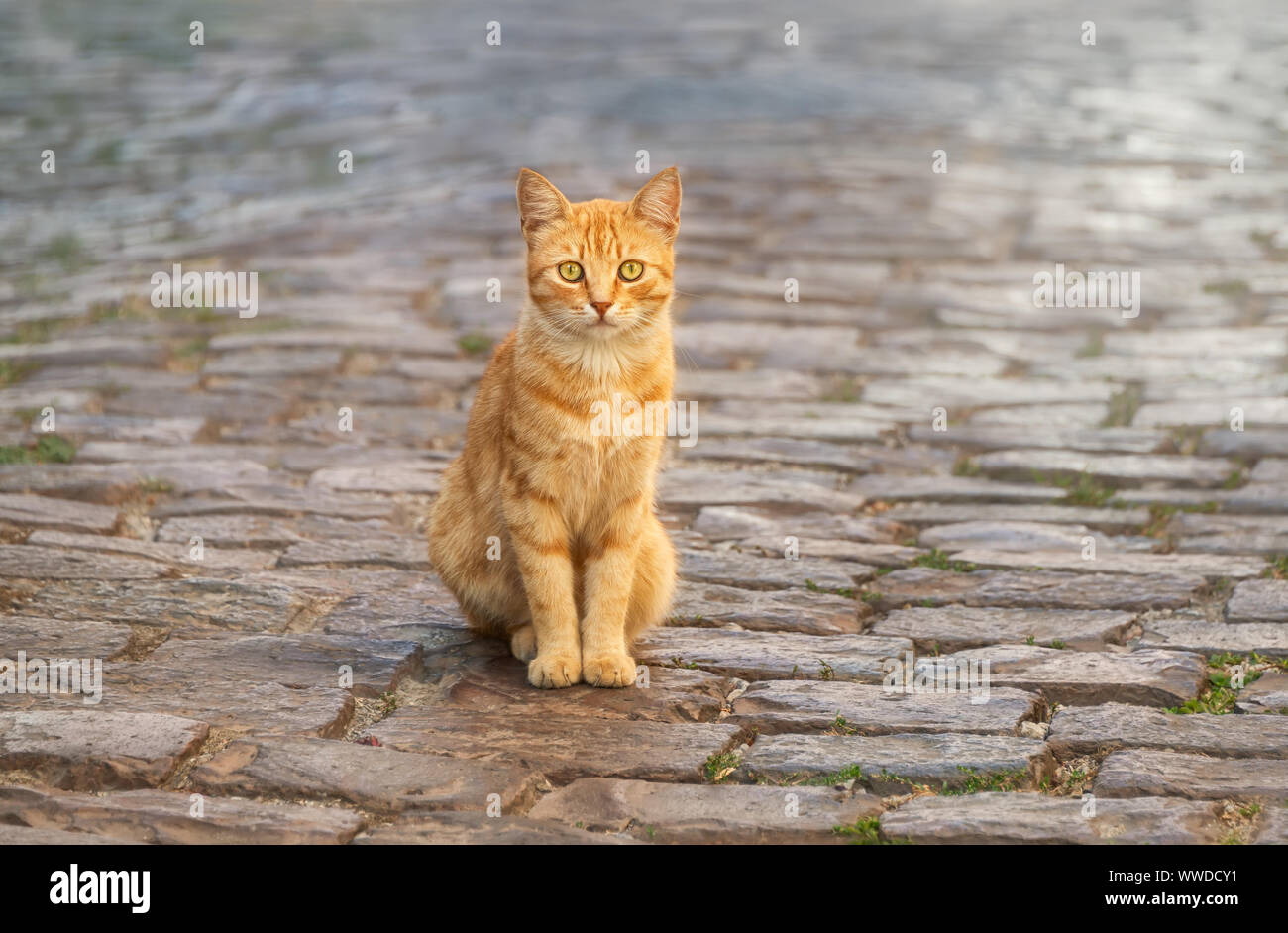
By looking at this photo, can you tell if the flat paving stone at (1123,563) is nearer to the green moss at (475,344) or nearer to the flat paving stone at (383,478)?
the flat paving stone at (383,478)

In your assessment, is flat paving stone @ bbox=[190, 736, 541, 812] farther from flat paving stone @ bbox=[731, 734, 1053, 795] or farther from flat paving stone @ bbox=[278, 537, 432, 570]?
flat paving stone @ bbox=[278, 537, 432, 570]

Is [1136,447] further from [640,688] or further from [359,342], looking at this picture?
[359,342]

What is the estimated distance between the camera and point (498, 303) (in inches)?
312

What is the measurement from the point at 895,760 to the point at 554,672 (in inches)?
39.0

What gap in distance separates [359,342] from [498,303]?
2.94 feet

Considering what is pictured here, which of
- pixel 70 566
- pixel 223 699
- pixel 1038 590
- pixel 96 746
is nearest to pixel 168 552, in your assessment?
pixel 70 566

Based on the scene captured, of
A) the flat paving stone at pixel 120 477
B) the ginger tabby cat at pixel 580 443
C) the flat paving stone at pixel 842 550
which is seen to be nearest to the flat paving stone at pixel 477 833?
the ginger tabby cat at pixel 580 443

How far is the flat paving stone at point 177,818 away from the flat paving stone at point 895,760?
0.96m

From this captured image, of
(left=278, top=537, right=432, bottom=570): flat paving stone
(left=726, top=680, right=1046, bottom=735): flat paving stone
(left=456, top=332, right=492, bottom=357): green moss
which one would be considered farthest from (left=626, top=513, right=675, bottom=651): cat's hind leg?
(left=456, top=332, right=492, bottom=357): green moss

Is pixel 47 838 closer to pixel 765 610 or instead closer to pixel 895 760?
pixel 895 760

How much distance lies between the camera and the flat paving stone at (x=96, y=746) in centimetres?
334

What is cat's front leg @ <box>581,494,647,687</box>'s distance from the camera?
13.4 ft

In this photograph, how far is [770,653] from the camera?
4227mm

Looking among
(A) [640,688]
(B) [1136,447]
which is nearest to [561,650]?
(A) [640,688]
